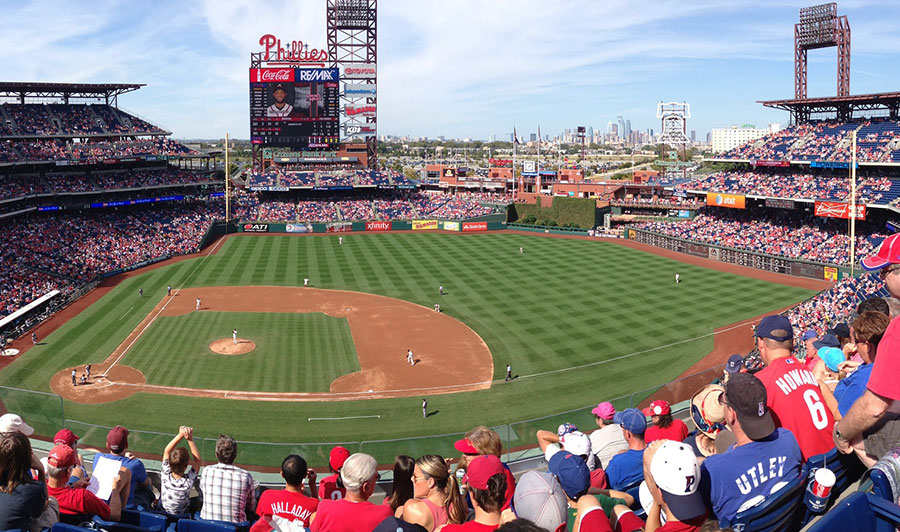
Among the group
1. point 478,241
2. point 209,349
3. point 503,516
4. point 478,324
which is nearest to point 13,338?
point 209,349

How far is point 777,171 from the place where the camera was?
55.4 metres

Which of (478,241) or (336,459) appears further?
(478,241)

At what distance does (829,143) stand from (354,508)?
189 feet

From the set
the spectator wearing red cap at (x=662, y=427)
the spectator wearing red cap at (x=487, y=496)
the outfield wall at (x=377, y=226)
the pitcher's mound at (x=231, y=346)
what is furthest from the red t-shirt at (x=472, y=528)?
the outfield wall at (x=377, y=226)

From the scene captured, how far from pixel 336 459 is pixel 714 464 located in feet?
15.6

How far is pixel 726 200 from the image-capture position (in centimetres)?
5584

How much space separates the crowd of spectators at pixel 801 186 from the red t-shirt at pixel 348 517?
4718 centimetres

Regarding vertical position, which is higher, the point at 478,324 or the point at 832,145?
the point at 832,145

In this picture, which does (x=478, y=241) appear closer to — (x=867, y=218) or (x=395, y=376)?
(x=867, y=218)

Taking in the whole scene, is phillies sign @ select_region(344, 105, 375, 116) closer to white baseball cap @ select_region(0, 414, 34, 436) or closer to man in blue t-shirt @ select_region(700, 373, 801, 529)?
white baseball cap @ select_region(0, 414, 34, 436)

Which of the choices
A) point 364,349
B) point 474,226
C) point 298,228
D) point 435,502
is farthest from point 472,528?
point 474,226

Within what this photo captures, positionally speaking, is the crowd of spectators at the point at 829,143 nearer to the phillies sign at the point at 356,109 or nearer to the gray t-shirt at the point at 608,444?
the phillies sign at the point at 356,109

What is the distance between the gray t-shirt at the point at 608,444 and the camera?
7590 mm

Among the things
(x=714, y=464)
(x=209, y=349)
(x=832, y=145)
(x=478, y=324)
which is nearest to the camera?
(x=714, y=464)
